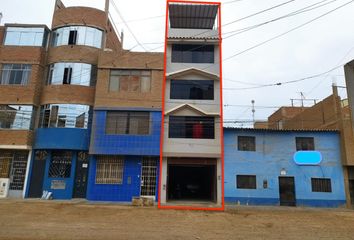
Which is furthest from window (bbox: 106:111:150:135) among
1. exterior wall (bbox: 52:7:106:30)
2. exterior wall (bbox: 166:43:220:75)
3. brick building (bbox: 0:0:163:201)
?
exterior wall (bbox: 52:7:106:30)

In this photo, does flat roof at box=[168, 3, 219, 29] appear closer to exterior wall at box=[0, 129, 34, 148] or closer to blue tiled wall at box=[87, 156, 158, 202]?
blue tiled wall at box=[87, 156, 158, 202]

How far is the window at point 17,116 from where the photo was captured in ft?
73.0

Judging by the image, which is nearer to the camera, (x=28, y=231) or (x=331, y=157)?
(x=28, y=231)

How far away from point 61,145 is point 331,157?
2120cm

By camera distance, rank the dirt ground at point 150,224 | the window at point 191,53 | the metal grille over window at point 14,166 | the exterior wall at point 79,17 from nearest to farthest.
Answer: the dirt ground at point 150,224 → the metal grille over window at point 14,166 → the window at point 191,53 → the exterior wall at point 79,17

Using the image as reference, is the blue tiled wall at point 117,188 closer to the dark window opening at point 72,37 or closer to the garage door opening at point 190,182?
the garage door opening at point 190,182

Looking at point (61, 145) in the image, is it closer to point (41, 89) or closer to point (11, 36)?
point (41, 89)

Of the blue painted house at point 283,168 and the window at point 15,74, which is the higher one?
the window at point 15,74

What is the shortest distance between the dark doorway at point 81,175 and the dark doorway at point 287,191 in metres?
15.4

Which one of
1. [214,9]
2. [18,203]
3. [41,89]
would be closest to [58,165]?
[18,203]

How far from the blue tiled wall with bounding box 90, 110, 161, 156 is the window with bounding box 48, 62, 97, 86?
3464 mm

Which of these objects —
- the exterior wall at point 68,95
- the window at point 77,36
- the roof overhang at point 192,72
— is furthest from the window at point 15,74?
the roof overhang at point 192,72

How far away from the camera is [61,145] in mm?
21375

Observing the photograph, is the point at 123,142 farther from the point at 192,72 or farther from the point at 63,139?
the point at 192,72
